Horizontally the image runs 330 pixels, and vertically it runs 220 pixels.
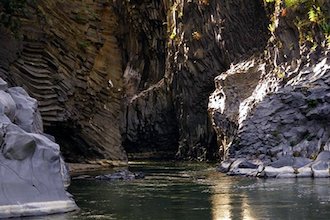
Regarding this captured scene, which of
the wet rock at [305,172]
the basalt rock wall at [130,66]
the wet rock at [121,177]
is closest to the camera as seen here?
the wet rock at [305,172]

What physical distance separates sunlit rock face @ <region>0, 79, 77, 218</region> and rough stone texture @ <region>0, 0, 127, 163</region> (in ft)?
44.1

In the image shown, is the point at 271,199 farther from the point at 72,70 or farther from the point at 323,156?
the point at 72,70

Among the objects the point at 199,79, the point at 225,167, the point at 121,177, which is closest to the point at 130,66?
the point at 199,79

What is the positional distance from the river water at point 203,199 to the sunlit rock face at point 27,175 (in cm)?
47

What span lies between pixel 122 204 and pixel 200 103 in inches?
1212

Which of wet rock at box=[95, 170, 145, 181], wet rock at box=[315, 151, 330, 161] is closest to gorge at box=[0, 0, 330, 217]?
wet rock at box=[315, 151, 330, 161]

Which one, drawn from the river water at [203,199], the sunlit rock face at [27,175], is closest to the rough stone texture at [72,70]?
the river water at [203,199]

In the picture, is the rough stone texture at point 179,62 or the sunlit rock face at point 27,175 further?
the rough stone texture at point 179,62

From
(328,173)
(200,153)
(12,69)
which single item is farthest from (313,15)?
(200,153)

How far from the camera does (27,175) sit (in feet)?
43.0

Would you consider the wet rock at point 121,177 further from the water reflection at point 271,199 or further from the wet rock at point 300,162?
the wet rock at point 300,162

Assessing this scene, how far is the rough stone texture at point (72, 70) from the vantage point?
28.4m

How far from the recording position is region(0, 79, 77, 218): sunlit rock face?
1244 cm

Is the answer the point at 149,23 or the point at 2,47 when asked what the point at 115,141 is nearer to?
the point at 2,47
